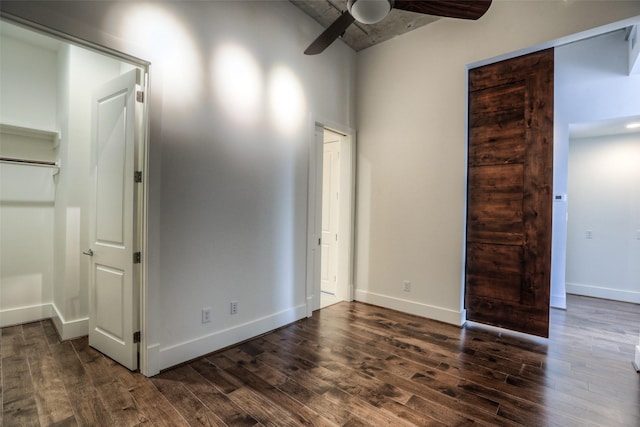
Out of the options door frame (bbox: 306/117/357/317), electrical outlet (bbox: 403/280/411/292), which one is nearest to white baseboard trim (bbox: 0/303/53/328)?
door frame (bbox: 306/117/357/317)

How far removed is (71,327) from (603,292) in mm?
7268

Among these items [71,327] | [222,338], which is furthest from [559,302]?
[71,327]

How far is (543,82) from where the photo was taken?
9.95ft

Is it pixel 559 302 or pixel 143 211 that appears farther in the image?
pixel 559 302

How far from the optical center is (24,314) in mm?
3328

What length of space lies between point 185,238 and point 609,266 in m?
6.17

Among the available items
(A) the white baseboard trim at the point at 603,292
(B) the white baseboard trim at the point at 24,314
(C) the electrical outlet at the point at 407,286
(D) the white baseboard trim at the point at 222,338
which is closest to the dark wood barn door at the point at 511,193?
(C) the electrical outlet at the point at 407,286

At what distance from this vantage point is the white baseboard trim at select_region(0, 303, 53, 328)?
10.5ft

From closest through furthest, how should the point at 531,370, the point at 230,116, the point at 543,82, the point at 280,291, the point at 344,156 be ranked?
the point at 531,370
the point at 230,116
the point at 543,82
the point at 280,291
the point at 344,156

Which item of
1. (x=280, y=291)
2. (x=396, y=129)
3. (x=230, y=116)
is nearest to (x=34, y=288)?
(x=280, y=291)

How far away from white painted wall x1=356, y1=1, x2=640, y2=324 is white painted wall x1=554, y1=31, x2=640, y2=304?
1863mm

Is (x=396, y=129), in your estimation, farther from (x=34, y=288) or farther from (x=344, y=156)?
(x=34, y=288)

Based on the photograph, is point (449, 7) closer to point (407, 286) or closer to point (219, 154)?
point (219, 154)

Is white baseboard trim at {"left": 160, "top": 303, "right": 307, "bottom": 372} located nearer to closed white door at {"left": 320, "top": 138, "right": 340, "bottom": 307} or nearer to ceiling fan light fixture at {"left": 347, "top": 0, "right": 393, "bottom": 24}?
closed white door at {"left": 320, "top": 138, "right": 340, "bottom": 307}
